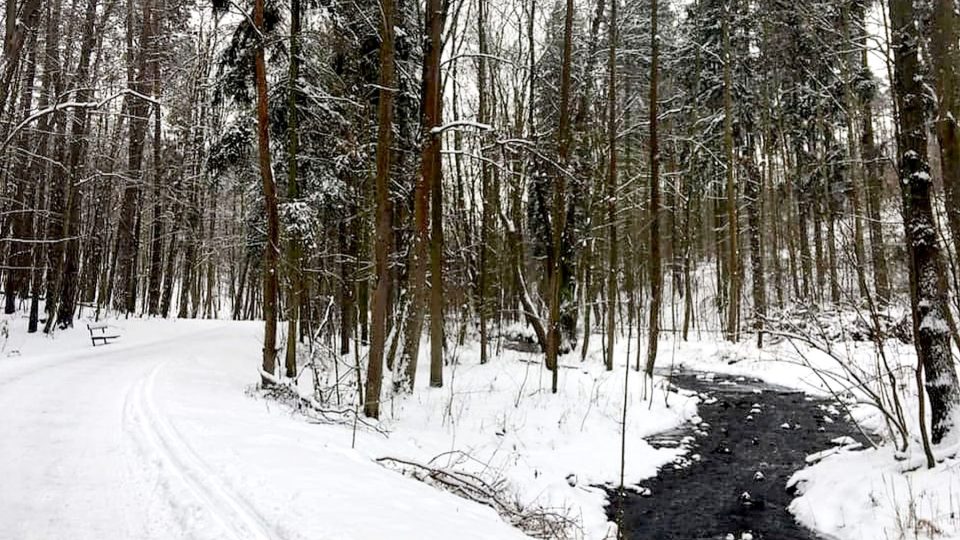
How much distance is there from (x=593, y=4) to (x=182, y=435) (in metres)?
15.2

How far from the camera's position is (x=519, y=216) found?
1914 centimetres

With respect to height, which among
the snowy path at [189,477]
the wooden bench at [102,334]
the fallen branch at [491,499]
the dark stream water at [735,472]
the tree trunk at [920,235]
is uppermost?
the tree trunk at [920,235]

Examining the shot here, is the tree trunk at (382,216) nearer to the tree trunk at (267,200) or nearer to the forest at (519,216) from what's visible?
the forest at (519,216)

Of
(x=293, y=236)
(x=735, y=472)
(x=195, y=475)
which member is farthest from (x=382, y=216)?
(x=735, y=472)

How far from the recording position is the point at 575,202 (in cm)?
1755

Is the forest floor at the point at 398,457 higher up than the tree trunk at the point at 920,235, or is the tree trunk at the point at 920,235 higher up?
the tree trunk at the point at 920,235

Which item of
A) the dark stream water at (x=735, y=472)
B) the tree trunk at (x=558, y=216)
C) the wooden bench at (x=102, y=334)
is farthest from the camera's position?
the wooden bench at (x=102, y=334)

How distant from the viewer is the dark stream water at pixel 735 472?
7.33m

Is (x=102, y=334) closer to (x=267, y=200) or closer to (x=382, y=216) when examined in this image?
(x=267, y=200)

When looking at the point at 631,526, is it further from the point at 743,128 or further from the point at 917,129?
the point at 743,128

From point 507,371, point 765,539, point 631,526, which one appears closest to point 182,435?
point 631,526

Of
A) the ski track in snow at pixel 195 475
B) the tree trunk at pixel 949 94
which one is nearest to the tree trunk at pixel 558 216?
the tree trunk at pixel 949 94

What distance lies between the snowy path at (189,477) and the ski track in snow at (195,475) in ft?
0.04

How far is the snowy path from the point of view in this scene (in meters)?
4.23
